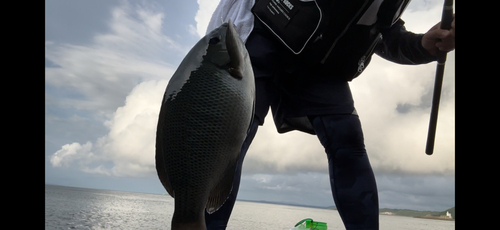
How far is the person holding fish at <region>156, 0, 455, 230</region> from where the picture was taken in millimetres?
1701

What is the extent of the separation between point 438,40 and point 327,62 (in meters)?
0.60

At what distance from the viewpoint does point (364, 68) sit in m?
1.99

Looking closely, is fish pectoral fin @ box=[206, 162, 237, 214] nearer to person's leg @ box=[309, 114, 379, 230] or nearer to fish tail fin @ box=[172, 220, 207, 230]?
fish tail fin @ box=[172, 220, 207, 230]

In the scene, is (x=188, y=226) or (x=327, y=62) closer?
(x=188, y=226)

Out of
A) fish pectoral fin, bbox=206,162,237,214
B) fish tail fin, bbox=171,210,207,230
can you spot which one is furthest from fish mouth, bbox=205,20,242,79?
fish tail fin, bbox=171,210,207,230

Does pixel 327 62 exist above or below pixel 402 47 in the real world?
below

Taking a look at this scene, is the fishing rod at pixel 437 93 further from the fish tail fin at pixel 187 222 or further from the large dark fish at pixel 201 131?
the fish tail fin at pixel 187 222

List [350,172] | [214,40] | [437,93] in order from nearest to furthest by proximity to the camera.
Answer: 1. [214,40]
2. [350,172]
3. [437,93]

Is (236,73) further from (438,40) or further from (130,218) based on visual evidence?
(130,218)

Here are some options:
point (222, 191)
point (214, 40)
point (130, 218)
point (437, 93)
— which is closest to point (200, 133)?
point (222, 191)

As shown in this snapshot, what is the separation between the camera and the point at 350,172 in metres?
1.76

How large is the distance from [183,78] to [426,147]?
1.78m

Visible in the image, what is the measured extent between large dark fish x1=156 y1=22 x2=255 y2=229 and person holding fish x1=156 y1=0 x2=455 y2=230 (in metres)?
0.65
